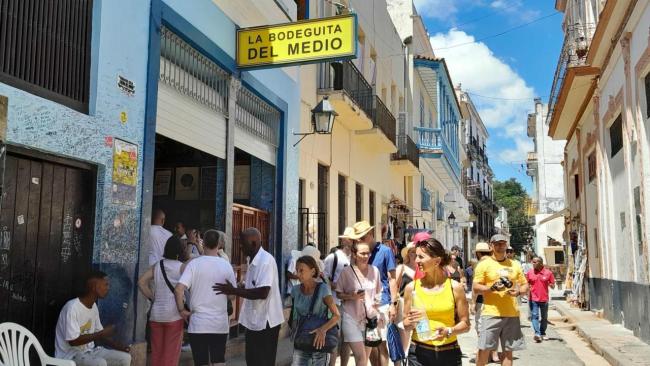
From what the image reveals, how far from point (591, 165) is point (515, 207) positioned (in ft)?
170

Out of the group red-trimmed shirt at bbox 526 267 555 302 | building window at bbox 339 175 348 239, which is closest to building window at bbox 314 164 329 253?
building window at bbox 339 175 348 239

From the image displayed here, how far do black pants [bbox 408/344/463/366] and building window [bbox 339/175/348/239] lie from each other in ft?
31.1

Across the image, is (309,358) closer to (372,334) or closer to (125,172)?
(372,334)

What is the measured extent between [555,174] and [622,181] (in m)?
29.2

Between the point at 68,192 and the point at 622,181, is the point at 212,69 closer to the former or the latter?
the point at 68,192

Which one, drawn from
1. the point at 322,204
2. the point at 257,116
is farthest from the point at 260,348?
the point at 322,204

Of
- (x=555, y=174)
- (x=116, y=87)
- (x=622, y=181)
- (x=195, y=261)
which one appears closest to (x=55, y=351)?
(x=195, y=261)

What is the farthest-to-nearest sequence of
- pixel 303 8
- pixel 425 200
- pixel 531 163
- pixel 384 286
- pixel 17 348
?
1. pixel 531 163
2. pixel 425 200
3. pixel 303 8
4. pixel 384 286
5. pixel 17 348

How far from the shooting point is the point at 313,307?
16.3ft

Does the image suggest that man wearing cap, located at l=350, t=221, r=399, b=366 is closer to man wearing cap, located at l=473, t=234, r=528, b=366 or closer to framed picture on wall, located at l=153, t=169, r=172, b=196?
man wearing cap, located at l=473, t=234, r=528, b=366

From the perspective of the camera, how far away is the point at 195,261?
5.08 metres

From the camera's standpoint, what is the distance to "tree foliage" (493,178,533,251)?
203ft

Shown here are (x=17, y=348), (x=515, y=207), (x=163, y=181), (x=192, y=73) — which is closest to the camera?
(x=17, y=348)

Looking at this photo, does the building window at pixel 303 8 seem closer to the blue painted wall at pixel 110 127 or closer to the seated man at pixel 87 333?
the blue painted wall at pixel 110 127
